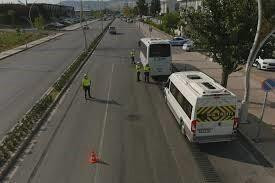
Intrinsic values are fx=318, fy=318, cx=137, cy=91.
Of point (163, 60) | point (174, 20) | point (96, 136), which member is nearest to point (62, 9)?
point (174, 20)

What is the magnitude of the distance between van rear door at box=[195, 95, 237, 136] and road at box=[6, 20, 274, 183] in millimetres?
957

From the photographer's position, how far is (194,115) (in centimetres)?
1270

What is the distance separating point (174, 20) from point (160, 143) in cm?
5223

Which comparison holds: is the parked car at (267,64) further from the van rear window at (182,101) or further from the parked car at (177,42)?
the parked car at (177,42)

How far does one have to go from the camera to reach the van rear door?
1265 cm

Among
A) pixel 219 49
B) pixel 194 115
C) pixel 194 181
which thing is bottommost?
pixel 194 181

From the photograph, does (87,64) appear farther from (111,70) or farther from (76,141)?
(76,141)

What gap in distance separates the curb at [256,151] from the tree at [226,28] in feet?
14.2

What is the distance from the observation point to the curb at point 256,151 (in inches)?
480

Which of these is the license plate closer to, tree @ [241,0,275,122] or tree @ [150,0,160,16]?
tree @ [241,0,275,122]

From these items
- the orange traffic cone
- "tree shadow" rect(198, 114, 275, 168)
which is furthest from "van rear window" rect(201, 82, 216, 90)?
the orange traffic cone

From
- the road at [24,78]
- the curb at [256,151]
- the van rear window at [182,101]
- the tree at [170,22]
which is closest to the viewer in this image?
the curb at [256,151]

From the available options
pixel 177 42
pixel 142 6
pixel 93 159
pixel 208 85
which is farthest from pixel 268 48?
pixel 142 6

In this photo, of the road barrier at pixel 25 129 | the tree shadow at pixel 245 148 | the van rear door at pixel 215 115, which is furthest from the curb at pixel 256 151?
the road barrier at pixel 25 129
